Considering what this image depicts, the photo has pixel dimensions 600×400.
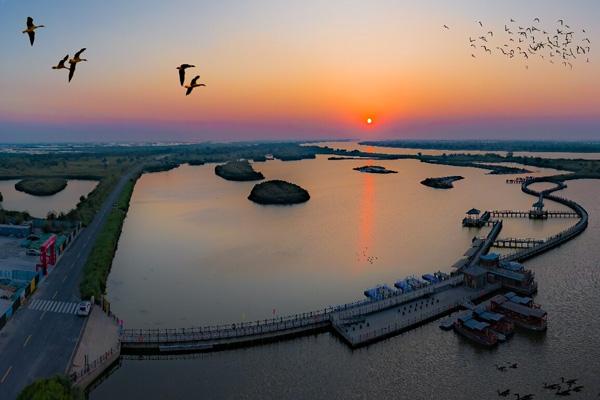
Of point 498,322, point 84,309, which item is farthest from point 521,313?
point 84,309

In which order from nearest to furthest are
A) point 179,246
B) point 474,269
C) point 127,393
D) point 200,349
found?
point 127,393 → point 200,349 → point 474,269 → point 179,246

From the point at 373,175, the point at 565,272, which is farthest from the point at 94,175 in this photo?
the point at 565,272

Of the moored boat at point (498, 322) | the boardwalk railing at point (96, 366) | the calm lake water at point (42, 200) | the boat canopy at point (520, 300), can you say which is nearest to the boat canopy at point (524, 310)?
the boat canopy at point (520, 300)

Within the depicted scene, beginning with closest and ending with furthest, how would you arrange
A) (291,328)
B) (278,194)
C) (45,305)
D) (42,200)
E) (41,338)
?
(41,338) → (291,328) → (45,305) → (278,194) → (42,200)

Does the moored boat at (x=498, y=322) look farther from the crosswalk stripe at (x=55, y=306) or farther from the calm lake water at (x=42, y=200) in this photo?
the calm lake water at (x=42, y=200)

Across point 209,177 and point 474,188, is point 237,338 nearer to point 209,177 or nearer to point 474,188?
point 474,188

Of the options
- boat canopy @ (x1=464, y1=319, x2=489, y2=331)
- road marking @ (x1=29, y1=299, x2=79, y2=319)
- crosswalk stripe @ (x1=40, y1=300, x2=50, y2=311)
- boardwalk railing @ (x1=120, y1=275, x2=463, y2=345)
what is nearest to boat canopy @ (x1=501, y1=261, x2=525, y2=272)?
boat canopy @ (x1=464, y1=319, x2=489, y2=331)

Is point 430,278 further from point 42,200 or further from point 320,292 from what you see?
point 42,200
